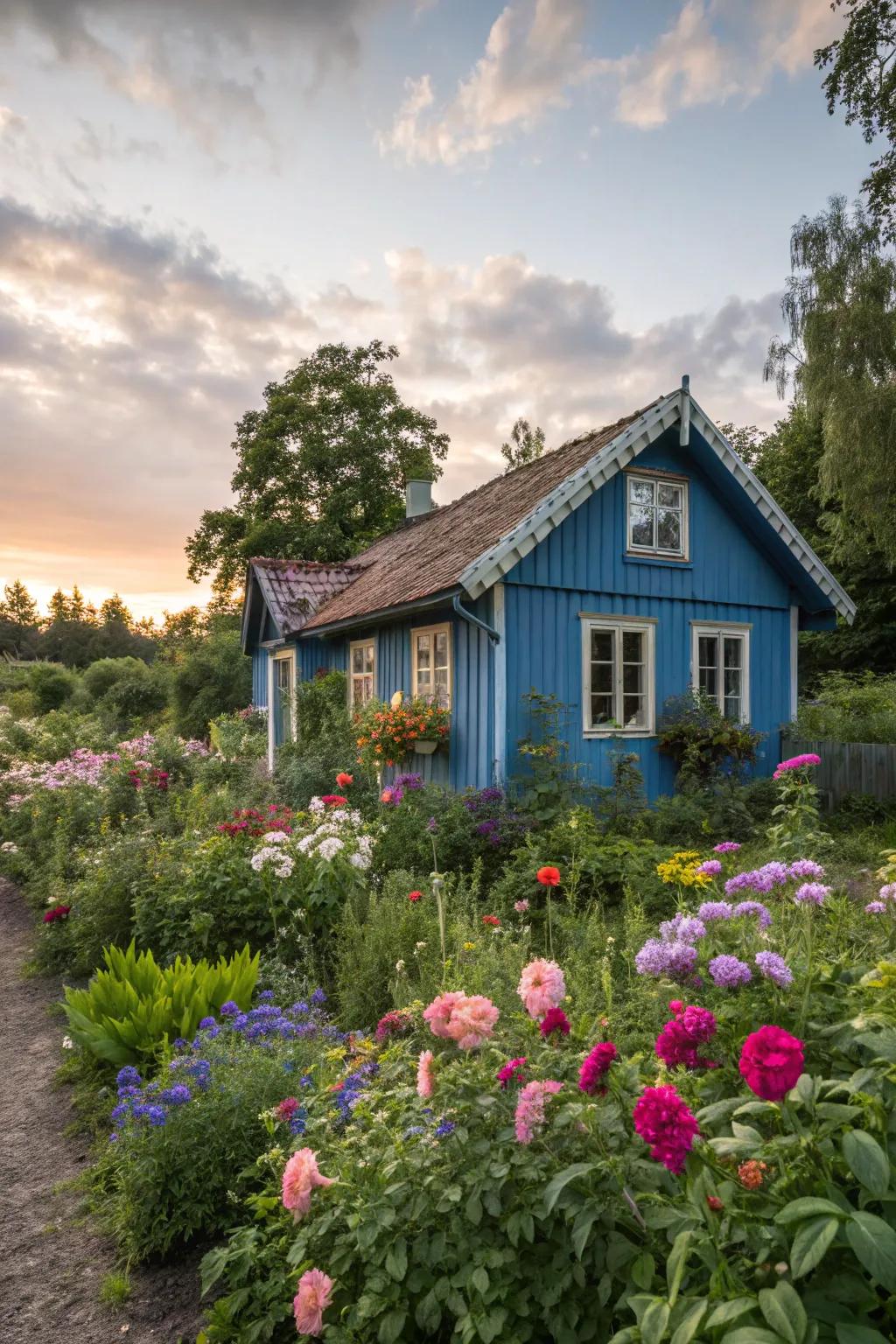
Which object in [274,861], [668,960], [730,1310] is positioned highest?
[668,960]

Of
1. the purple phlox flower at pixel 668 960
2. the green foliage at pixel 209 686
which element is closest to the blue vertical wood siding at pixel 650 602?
the purple phlox flower at pixel 668 960

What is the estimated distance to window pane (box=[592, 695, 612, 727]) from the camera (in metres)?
10.4

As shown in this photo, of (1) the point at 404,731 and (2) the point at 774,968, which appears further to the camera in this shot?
(1) the point at 404,731

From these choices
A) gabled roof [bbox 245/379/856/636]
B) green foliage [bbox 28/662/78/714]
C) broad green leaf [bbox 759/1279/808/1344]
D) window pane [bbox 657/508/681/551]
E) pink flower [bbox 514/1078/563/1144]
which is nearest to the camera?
broad green leaf [bbox 759/1279/808/1344]

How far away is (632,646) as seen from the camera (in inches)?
425

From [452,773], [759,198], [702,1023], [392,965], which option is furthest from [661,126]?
[702,1023]

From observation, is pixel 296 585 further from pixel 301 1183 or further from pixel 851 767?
pixel 301 1183

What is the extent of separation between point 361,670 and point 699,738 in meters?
5.62

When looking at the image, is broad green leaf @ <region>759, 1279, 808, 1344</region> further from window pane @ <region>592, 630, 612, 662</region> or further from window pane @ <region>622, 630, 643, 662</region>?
window pane @ <region>622, 630, 643, 662</region>

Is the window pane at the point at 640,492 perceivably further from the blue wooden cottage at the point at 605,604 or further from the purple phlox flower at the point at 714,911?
the purple phlox flower at the point at 714,911

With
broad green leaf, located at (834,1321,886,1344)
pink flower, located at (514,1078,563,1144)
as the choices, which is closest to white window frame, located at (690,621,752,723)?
pink flower, located at (514,1078,563,1144)

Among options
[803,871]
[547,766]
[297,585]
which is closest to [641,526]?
[547,766]

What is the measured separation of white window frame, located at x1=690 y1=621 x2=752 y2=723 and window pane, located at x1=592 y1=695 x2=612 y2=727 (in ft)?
4.80

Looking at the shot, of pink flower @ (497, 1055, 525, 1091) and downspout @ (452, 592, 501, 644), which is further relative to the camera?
downspout @ (452, 592, 501, 644)
